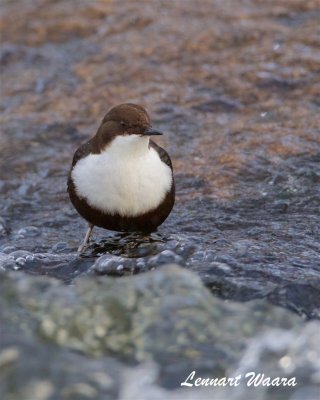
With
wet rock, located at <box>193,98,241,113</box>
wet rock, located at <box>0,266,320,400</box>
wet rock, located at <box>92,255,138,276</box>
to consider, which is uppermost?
wet rock, located at <box>0,266,320,400</box>

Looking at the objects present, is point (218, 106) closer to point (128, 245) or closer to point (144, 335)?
point (128, 245)

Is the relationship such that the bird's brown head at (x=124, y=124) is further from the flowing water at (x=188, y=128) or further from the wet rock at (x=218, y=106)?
the wet rock at (x=218, y=106)

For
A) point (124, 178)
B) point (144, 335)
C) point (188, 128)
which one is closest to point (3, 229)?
point (124, 178)

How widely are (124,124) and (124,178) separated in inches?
12.5

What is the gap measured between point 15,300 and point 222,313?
95 centimetres

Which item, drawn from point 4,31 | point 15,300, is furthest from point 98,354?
point 4,31

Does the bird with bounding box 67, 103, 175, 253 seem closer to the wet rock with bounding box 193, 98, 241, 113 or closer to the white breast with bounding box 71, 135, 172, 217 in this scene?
the white breast with bounding box 71, 135, 172, 217

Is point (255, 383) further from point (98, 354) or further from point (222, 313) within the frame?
point (98, 354)

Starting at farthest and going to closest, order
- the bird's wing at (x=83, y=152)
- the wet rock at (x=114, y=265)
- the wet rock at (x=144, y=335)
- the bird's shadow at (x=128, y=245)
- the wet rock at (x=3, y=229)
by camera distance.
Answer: the wet rock at (x=3, y=229)
the bird's wing at (x=83, y=152)
the bird's shadow at (x=128, y=245)
the wet rock at (x=114, y=265)
the wet rock at (x=144, y=335)

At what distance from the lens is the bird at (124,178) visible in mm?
5160

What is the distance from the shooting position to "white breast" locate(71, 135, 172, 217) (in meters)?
5.16

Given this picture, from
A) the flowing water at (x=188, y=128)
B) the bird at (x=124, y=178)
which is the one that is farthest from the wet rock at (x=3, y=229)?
the bird at (x=124, y=178)

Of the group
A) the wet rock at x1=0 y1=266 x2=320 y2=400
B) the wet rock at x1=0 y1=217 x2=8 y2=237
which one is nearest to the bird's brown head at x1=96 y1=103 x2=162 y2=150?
the wet rock at x1=0 y1=217 x2=8 y2=237

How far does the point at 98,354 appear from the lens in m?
3.87
